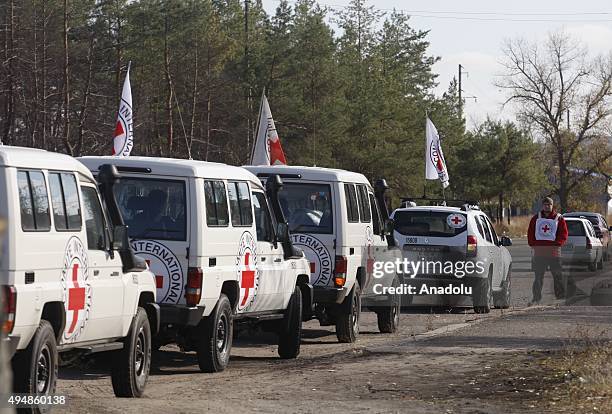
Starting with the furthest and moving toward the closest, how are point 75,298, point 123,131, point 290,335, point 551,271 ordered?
point 123,131 < point 551,271 < point 290,335 < point 75,298

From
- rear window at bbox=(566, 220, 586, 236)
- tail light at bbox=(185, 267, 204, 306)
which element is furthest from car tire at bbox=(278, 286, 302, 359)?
rear window at bbox=(566, 220, 586, 236)

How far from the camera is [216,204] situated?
44.5ft

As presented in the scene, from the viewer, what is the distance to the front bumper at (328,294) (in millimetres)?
16859

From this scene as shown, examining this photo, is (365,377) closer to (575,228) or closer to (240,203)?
(240,203)

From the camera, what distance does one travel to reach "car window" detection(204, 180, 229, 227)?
13.3 meters

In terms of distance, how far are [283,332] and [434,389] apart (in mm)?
4160

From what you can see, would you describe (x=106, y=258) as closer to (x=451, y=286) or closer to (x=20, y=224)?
(x=20, y=224)

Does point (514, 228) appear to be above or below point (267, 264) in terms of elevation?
above

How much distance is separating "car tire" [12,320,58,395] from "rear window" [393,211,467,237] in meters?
13.1

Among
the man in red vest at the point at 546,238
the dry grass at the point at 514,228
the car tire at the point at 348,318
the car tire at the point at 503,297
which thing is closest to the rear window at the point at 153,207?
the car tire at the point at 348,318

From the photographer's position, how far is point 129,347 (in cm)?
1095

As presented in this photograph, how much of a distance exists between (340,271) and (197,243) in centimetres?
428

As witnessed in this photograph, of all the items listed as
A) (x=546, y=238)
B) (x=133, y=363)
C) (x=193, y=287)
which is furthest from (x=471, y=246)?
(x=133, y=363)

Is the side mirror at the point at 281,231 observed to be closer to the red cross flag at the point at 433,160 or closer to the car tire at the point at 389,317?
the car tire at the point at 389,317
